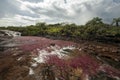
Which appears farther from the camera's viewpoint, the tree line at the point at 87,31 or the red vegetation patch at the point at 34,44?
the tree line at the point at 87,31

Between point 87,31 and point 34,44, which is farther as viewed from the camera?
point 87,31

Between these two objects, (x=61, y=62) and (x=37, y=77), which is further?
(x=61, y=62)

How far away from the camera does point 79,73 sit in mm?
15758

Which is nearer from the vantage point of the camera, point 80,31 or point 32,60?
point 32,60

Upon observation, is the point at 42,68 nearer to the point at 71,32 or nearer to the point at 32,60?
the point at 32,60

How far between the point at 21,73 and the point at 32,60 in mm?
3977

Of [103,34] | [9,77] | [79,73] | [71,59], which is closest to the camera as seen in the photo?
[9,77]

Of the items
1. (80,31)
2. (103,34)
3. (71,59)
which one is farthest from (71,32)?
(71,59)

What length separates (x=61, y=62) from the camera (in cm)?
1850

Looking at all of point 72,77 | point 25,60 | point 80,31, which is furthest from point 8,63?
point 80,31

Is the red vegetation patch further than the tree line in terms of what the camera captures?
No

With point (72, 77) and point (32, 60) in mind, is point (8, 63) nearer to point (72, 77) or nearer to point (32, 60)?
point (32, 60)

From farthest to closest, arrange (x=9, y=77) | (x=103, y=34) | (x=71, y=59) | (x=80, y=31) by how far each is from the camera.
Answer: (x=80, y=31)
(x=103, y=34)
(x=71, y=59)
(x=9, y=77)

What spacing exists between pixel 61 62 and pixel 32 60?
10.2ft
